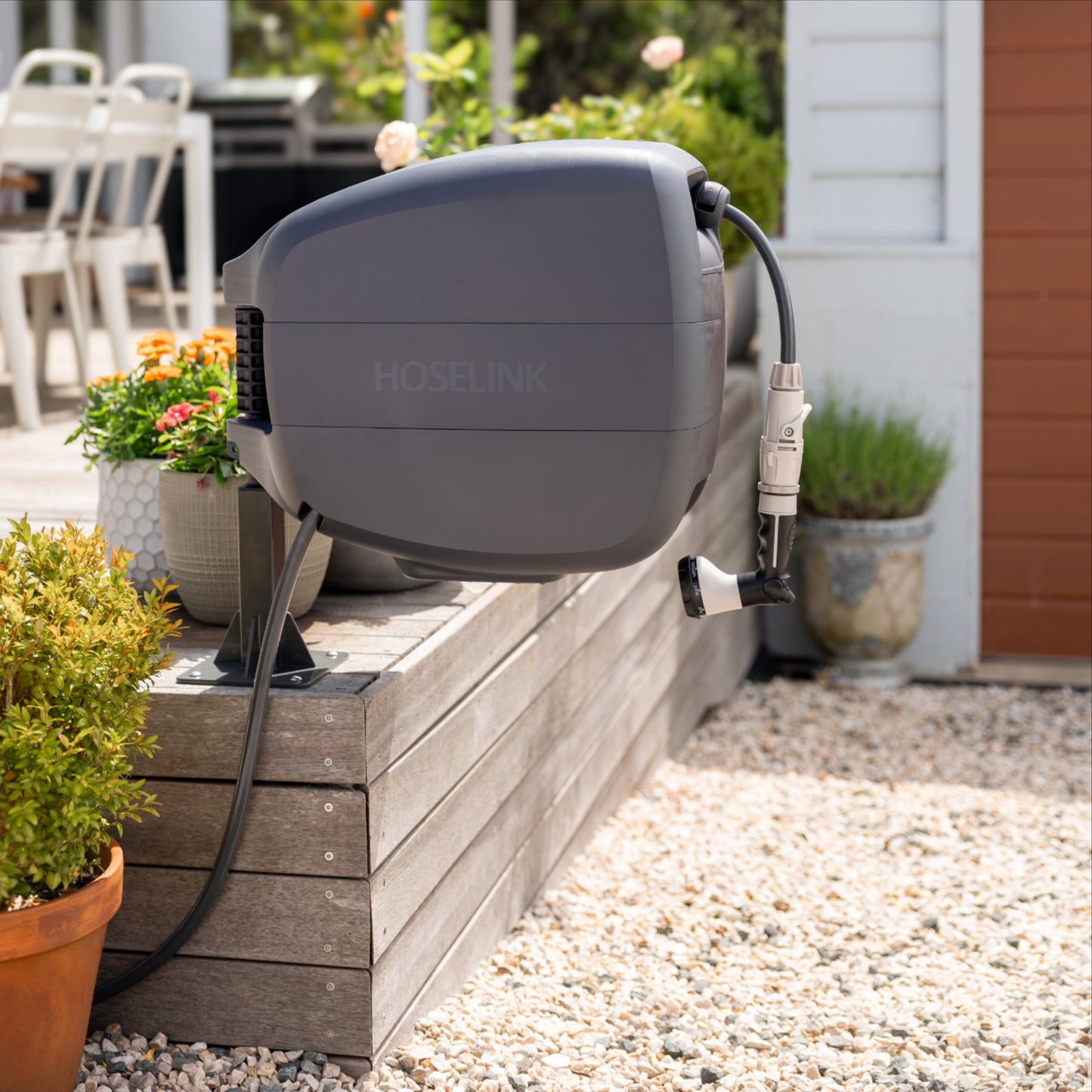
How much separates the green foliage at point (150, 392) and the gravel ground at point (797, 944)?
714 millimetres

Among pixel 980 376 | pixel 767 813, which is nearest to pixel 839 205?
pixel 980 376

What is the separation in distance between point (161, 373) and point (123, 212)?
2.64 meters

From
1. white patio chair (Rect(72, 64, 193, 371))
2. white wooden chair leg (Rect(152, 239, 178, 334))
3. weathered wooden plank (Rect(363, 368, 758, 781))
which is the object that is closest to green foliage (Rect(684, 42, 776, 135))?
white patio chair (Rect(72, 64, 193, 371))

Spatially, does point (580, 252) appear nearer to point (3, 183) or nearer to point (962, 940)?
point (962, 940)

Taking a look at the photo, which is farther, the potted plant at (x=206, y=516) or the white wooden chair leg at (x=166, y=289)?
the white wooden chair leg at (x=166, y=289)

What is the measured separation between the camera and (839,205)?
3.84 metres

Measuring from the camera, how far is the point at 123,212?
4285mm

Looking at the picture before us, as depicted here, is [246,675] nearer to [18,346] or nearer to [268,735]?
[268,735]

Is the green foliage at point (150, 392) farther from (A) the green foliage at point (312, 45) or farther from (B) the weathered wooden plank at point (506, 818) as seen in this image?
(A) the green foliage at point (312, 45)

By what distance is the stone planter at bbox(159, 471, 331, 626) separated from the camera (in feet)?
5.68

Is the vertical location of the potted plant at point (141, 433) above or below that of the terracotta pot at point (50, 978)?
above

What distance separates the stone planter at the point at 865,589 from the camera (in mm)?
3676

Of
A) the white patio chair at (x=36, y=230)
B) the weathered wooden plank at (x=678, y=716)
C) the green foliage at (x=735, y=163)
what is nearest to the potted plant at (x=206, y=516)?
the weathered wooden plank at (x=678, y=716)

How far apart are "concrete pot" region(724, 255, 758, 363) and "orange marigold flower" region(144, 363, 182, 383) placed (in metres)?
2.28
